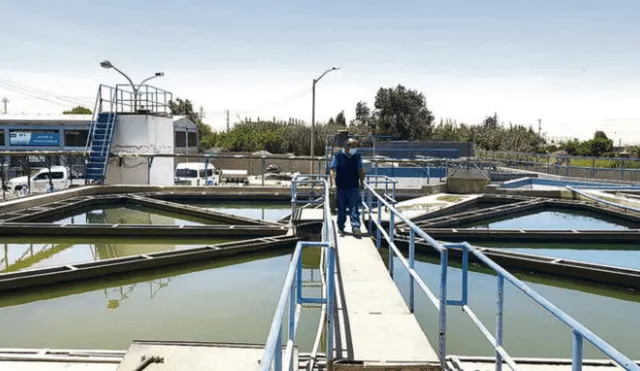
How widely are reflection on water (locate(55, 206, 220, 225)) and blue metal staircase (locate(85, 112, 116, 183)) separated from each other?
3.46 meters

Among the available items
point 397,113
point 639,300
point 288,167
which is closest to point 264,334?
point 639,300

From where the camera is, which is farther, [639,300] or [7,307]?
[639,300]

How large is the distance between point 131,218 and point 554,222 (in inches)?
436

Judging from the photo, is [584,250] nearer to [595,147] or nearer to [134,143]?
[134,143]

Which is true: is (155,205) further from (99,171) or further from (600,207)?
(600,207)

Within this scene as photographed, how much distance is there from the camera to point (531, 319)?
21.2 feet

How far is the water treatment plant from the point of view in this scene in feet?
13.9

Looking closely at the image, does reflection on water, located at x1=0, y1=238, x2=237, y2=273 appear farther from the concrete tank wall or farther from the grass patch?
the concrete tank wall

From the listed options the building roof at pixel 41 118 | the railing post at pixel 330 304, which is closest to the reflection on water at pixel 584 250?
the railing post at pixel 330 304

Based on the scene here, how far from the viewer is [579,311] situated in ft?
22.8

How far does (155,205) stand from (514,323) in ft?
36.2

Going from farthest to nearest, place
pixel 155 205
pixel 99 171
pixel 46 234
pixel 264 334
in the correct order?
pixel 99 171 < pixel 155 205 < pixel 46 234 < pixel 264 334

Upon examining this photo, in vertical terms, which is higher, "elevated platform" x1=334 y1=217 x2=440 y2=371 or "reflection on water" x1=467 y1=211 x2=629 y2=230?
"elevated platform" x1=334 y1=217 x2=440 y2=371

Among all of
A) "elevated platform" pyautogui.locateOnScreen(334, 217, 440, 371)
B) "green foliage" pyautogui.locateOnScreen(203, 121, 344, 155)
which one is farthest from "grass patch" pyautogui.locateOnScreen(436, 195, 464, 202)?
"green foliage" pyautogui.locateOnScreen(203, 121, 344, 155)
